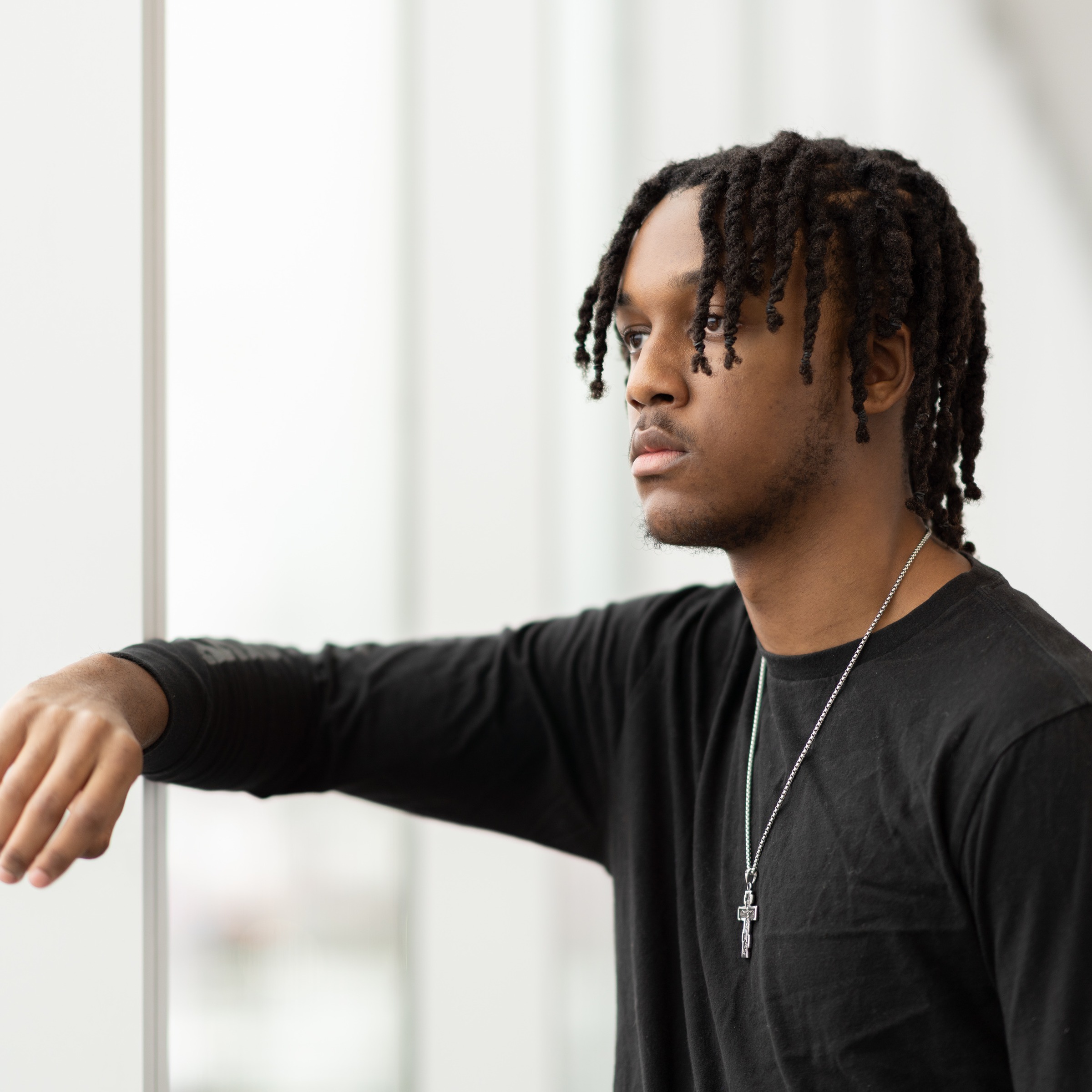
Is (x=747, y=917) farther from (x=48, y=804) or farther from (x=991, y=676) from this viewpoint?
(x=48, y=804)

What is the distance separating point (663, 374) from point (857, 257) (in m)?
0.20

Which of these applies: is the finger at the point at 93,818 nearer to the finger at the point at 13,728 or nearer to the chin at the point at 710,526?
the finger at the point at 13,728

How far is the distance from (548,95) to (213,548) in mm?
812

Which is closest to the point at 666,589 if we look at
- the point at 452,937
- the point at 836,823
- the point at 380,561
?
the point at 380,561

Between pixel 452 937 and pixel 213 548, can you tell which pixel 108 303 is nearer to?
pixel 213 548

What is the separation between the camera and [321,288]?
5.32 ft

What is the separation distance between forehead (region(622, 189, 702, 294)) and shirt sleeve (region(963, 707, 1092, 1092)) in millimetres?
522

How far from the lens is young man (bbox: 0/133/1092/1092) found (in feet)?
2.84

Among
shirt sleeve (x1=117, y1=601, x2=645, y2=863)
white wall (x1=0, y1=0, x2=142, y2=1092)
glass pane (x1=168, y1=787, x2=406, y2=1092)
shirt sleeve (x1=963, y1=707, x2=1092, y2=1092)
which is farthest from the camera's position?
glass pane (x1=168, y1=787, x2=406, y2=1092)

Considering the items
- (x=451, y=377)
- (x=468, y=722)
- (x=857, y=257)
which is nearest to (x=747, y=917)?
(x=468, y=722)

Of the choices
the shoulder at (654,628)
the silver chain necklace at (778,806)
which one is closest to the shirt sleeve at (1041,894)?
the silver chain necklace at (778,806)

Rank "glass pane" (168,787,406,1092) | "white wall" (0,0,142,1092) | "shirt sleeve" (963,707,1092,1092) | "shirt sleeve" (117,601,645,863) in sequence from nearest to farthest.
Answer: "shirt sleeve" (963,707,1092,1092) → "white wall" (0,0,142,1092) → "shirt sleeve" (117,601,645,863) → "glass pane" (168,787,406,1092)

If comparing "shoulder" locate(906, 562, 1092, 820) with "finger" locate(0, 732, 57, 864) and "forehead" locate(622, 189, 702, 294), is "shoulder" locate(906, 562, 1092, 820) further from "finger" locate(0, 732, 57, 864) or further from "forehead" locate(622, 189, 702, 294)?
"finger" locate(0, 732, 57, 864)

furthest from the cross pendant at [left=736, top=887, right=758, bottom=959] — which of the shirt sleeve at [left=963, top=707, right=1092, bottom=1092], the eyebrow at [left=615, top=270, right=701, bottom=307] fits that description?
the eyebrow at [left=615, top=270, right=701, bottom=307]
